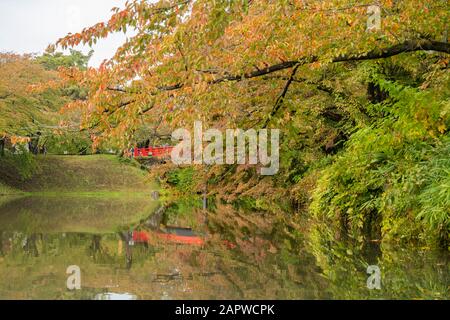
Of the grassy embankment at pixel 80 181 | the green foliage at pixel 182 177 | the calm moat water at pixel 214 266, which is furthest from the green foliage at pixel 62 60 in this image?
the calm moat water at pixel 214 266

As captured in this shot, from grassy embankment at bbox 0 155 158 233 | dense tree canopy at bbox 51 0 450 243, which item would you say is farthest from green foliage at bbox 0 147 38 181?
dense tree canopy at bbox 51 0 450 243

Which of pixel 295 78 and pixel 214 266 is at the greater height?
pixel 295 78

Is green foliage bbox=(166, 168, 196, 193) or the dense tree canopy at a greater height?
green foliage bbox=(166, 168, 196, 193)

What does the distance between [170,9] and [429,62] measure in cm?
741

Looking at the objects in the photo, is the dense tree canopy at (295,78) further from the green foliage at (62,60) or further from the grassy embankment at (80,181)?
the green foliage at (62,60)

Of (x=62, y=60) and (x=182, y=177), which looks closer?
(x=182, y=177)

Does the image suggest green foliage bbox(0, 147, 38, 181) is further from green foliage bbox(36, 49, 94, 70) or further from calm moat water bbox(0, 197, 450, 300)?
calm moat water bbox(0, 197, 450, 300)

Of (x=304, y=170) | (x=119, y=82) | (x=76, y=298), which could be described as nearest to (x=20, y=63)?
(x=304, y=170)

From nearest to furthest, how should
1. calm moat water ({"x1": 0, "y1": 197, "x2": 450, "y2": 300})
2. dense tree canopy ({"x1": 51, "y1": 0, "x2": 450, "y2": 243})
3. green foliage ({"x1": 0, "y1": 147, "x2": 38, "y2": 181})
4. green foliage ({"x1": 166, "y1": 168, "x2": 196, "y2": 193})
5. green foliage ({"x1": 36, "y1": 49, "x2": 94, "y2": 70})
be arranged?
calm moat water ({"x1": 0, "y1": 197, "x2": 450, "y2": 300}), dense tree canopy ({"x1": 51, "y1": 0, "x2": 450, "y2": 243}), green foliage ({"x1": 166, "y1": 168, "x2": 196, "y2": 193}), green foliage ({"x1": 0, "y1": 147, "x2": 38, "y2": 181}), green foliage ({"x1": 36, "y1": 49, "x2": 94, "y2": 70})

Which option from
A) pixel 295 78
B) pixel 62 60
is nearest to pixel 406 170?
pixel 295 78

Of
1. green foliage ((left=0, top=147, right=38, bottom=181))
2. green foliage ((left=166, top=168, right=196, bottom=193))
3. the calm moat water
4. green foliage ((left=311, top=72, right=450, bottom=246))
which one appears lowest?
the calm moat water

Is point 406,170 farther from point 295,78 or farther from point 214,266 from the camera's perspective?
point 295,78

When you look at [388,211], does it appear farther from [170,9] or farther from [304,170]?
[304,170]

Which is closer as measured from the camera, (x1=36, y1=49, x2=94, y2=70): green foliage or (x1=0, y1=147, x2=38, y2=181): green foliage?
(x1=0, y1=147, x2=38, y2=181): green foliage
